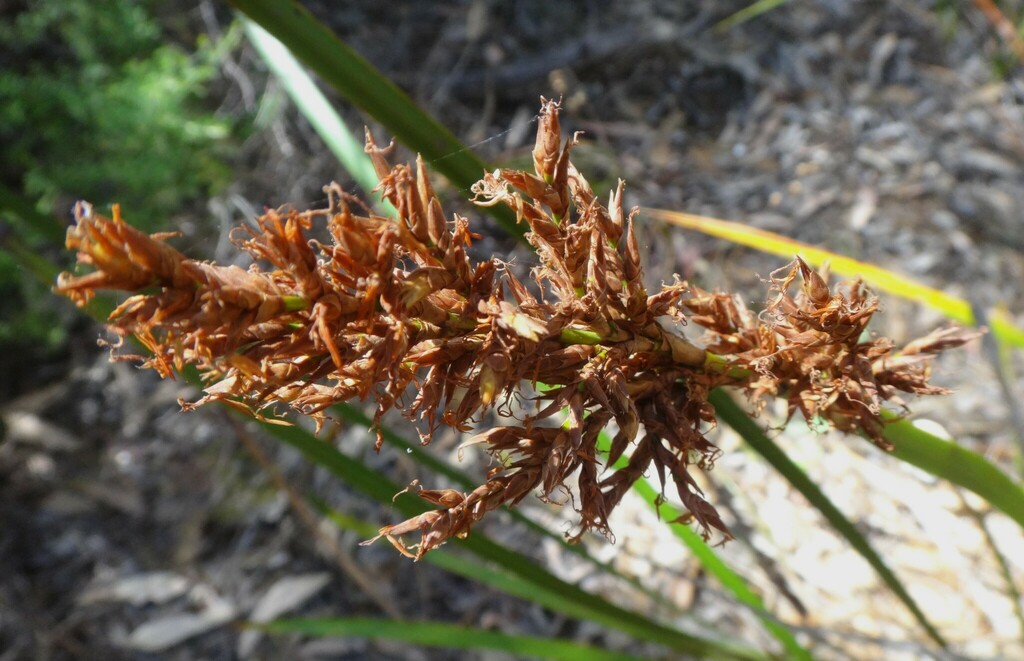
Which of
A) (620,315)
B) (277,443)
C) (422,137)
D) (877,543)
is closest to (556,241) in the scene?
(620,315)

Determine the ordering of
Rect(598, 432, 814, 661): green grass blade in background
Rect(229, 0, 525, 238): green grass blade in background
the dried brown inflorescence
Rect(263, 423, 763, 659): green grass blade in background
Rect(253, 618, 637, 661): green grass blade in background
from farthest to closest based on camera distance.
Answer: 1. Rect(253, 618, 637, 661): green grass blade in background
2. Rect(598, 432, 814, 661): green grass blade in background
3. Rect(263, 423, 763, 659): green grass blade in background
4. Rect(229, 0, 525, 238): green grass blade in background
5. the dried brown inflorescence

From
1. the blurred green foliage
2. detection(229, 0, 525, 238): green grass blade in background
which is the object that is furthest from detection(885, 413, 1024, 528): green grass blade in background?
the blurred green foliage

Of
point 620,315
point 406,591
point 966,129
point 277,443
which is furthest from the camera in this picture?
point 966,129

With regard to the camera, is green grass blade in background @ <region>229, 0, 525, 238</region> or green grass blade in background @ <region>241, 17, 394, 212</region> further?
green grass blade in background @ <region>241, 17, 394, 212</region>

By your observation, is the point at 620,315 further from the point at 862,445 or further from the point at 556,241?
the point at 862,445

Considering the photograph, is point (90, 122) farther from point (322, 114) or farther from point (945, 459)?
point (945, 459)

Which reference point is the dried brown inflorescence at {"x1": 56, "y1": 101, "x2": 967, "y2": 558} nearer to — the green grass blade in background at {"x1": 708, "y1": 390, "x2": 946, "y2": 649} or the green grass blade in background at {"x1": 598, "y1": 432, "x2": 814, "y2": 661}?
the green grass blade in background at {"x1": 708, "y1": 390, "x2": 946, "y2": 649}

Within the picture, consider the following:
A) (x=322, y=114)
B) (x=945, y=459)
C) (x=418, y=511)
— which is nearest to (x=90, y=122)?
(x=322, y=114)
